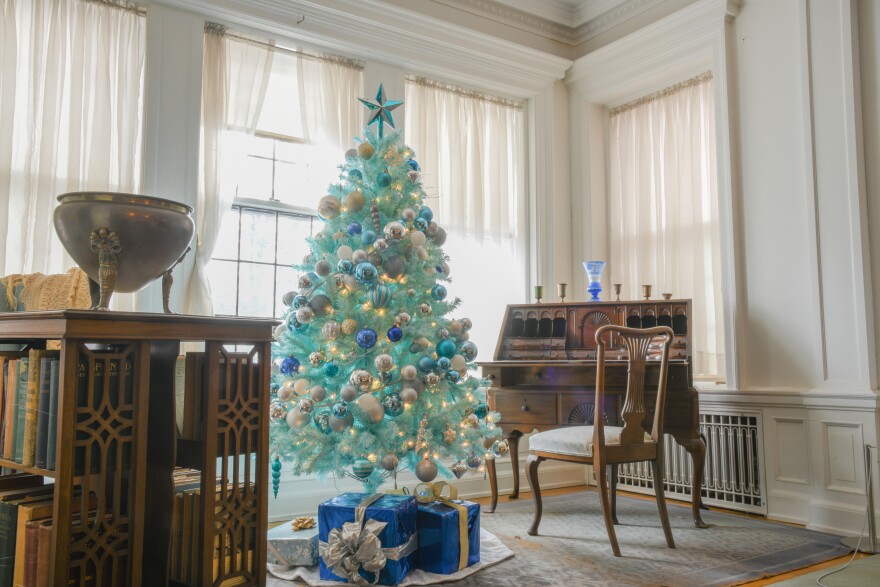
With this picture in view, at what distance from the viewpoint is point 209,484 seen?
1.74 meters

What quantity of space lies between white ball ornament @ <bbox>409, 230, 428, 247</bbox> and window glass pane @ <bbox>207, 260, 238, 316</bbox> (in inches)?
46.0

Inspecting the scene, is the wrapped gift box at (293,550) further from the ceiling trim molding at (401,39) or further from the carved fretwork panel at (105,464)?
the ceiling trim molding at (401,39)

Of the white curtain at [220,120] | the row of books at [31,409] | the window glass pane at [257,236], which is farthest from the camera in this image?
the window glass pane at [257,236]

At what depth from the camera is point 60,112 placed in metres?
3.38

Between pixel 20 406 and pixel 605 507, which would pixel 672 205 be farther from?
pixel 20 406

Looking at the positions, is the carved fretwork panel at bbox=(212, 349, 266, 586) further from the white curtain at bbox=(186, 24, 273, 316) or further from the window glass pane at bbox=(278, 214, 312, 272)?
the window glass pane at bbox=(278, 214, 312, 272)

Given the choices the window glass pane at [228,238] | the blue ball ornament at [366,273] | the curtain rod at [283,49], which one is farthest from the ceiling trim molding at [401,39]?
the blue ball ornament at [366,273]

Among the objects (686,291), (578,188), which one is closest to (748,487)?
(686,291)

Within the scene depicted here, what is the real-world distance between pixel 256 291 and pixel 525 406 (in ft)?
5.57

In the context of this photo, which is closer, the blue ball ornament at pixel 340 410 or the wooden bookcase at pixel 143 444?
the wooden bookcase at pixel 143 444

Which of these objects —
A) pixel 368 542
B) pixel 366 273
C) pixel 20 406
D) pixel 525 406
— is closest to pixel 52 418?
pixel 20 406

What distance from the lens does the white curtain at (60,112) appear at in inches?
127

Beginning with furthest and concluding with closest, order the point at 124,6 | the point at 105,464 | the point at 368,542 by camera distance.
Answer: the point at 124,6 → the point at 368,542 → the point at 105,464

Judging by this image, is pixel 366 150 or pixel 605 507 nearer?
pixel 605 507
